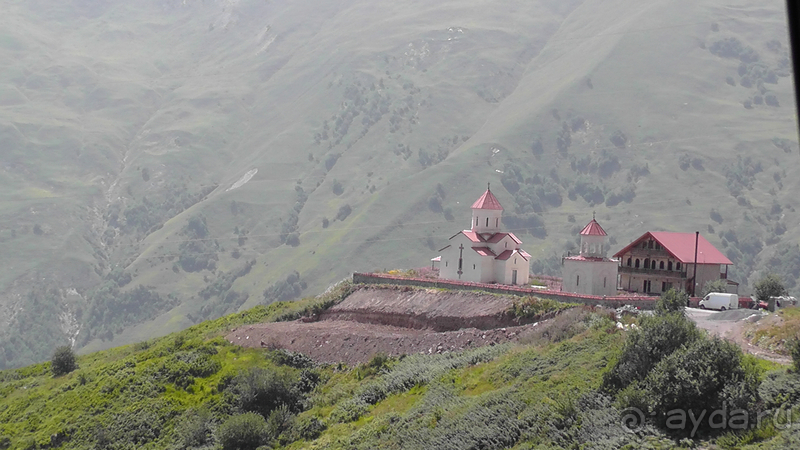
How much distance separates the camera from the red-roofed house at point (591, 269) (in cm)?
5191

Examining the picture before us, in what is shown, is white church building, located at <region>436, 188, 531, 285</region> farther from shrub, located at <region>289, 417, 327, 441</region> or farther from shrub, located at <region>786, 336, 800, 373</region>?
shrub, located at <region>786, 336, 800, 373</region>

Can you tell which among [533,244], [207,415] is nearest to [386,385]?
[207,415]

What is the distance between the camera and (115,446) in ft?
131

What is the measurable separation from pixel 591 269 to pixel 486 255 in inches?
303

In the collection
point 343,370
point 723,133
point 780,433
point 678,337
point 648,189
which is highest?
point 723,133

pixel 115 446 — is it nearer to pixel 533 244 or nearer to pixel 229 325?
pixel 229 325

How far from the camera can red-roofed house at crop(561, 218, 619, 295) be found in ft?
170

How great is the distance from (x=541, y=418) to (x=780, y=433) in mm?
7907

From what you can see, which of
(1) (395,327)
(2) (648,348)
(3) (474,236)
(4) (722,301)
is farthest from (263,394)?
(4) (722,301)

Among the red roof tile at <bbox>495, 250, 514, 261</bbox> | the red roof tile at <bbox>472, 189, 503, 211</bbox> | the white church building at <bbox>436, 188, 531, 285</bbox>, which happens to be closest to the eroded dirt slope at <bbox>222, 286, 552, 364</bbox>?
the white church building at <bbox>436, 188, 531, 285</bbox>

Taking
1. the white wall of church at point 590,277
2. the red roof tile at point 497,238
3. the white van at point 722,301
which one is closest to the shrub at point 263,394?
the white wall of church at point 590,277

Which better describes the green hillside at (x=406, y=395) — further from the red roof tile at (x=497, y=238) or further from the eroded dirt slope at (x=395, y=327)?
the red roof tile at (x=497, y=238)

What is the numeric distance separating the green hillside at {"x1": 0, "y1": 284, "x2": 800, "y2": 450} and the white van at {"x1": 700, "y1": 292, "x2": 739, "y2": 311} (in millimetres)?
8559

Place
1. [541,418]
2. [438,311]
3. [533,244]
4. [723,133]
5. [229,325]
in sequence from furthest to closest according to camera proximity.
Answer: [723,133], [533,244], [229,325], [438,311], [541,418]
